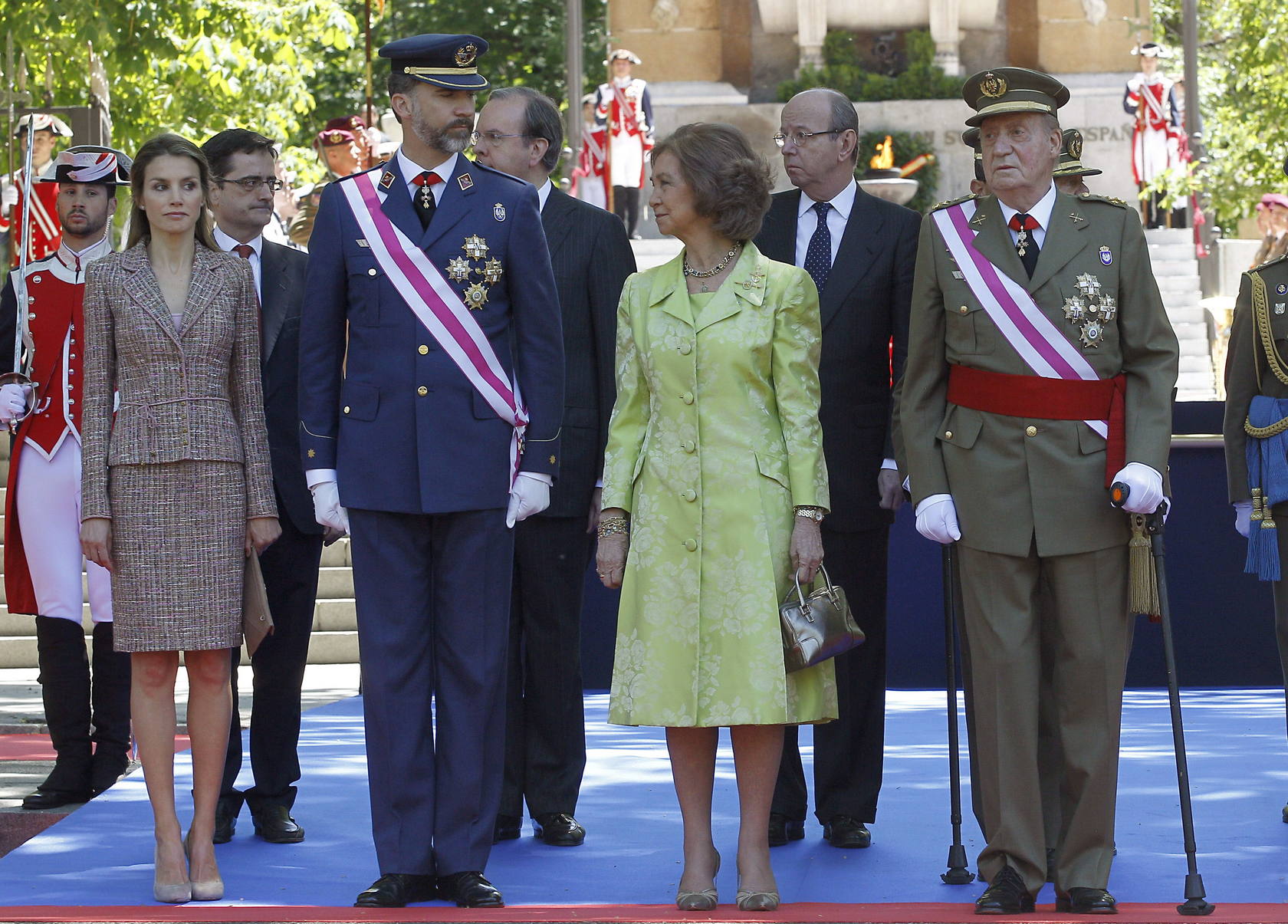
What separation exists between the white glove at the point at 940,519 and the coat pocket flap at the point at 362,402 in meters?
1.50

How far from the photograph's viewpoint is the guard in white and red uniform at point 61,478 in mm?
7332

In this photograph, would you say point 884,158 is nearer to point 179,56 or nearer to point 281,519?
point 179,56

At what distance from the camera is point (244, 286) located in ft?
19.9

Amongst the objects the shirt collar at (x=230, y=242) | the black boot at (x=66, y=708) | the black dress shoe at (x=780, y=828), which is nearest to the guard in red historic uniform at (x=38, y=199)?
the shirt collar at (x=230, y=242)

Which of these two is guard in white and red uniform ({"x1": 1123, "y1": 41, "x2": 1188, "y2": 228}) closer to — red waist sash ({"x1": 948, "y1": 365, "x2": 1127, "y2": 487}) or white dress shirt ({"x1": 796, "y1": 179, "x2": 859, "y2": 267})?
white dress shirt ({"x1": 796, "y1": 179, "x2": 859, "y2": 267})

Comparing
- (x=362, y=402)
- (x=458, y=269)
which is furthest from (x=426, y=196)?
(x=362, y=402)

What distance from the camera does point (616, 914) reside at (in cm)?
546

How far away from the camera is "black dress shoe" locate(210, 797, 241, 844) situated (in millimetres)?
6547

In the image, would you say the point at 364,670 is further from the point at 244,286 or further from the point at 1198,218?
the point at 1198,218

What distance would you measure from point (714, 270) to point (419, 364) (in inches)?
33.0

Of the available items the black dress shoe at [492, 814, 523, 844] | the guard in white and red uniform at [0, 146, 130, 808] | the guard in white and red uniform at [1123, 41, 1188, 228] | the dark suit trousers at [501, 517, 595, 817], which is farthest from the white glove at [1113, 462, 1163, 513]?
the guard in white and red uniform at [1123, 41, 1188, 228]

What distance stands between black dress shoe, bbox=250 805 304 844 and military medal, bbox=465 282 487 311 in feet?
6.18

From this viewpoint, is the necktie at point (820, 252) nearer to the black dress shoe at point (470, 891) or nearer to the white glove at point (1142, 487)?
the white glove at point (1142, 487)

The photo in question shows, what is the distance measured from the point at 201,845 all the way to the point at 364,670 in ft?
2.34
